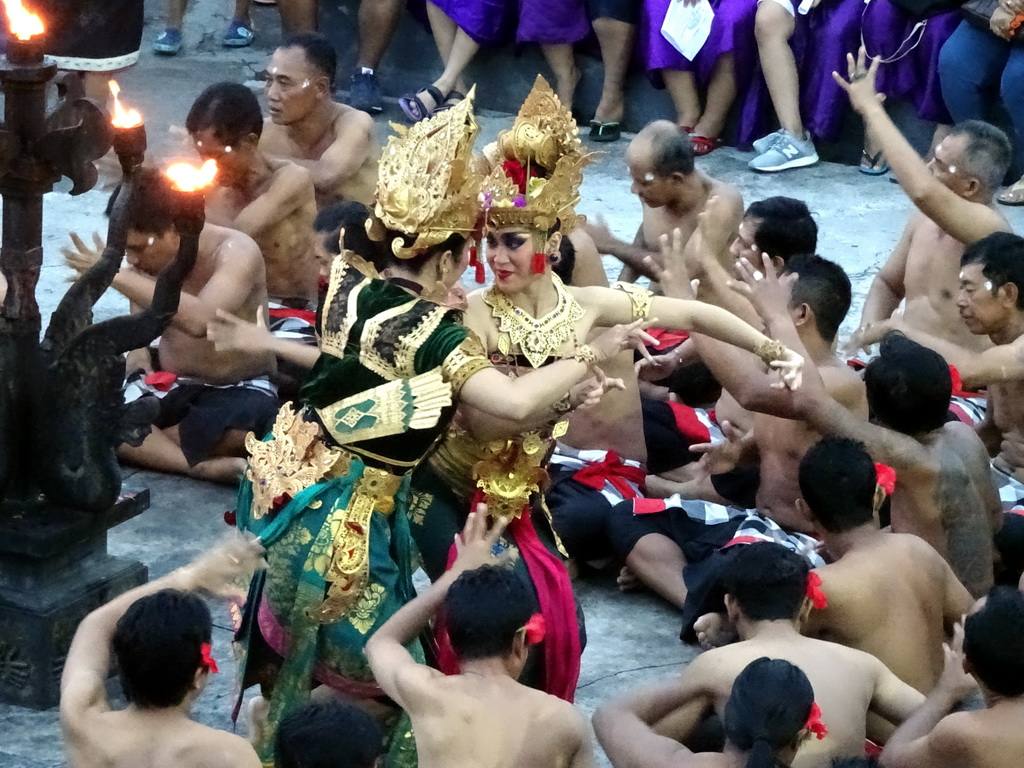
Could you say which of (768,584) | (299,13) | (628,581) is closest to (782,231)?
(628,581)

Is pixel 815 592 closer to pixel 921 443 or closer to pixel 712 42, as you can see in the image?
pixel 921 443

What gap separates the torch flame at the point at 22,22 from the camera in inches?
157

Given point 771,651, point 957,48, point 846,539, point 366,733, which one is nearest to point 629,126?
point 957,48

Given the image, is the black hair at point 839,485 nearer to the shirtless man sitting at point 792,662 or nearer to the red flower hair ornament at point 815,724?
the shirtless man sitting at point 792,662

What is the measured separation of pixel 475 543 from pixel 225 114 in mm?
3097

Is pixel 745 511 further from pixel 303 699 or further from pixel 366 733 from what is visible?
pixel 366 733

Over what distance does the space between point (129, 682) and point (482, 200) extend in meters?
1.29

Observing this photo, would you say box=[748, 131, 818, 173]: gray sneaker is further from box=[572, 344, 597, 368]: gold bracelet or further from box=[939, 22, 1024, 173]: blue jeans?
box=[572, 344, 597, 368]: gold bracelet

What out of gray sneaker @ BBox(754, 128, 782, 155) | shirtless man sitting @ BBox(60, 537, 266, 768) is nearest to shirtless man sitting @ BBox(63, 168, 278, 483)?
shirtless man sitting @ BBox(60, 537, 266, 768)

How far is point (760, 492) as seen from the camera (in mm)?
5051

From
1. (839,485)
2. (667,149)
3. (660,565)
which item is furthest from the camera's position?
(667,149)

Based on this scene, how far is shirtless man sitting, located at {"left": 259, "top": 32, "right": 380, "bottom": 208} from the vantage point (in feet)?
21.8

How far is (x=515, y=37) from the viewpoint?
9.77 m

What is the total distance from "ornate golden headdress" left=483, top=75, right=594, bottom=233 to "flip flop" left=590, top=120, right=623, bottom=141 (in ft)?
18.1
